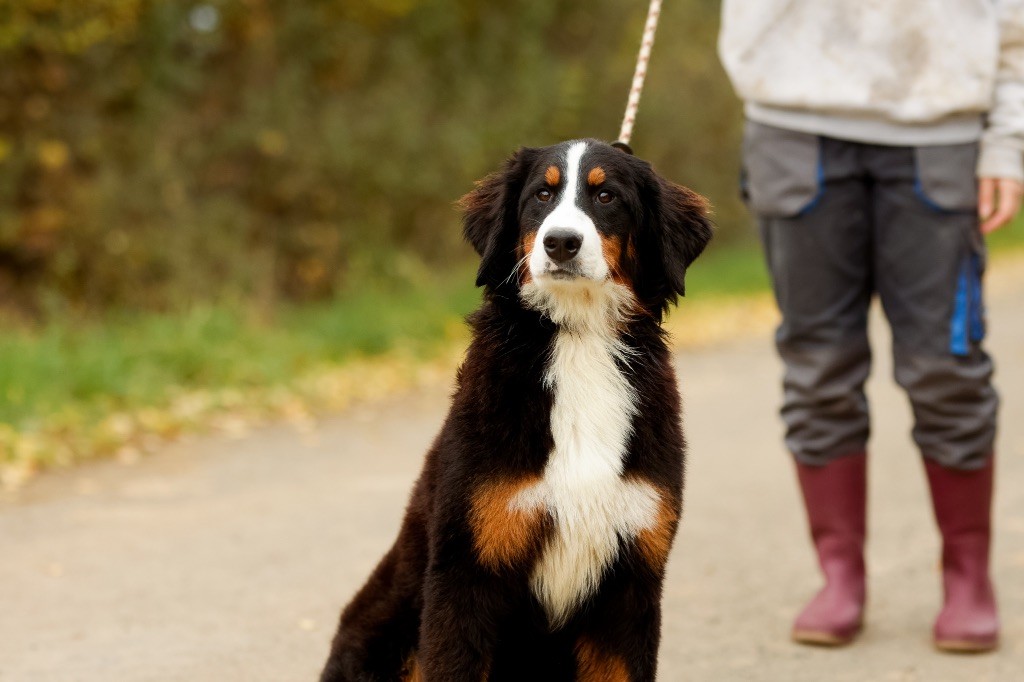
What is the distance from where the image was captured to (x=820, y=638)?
13.9 feet

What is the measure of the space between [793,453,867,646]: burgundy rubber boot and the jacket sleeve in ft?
3.41

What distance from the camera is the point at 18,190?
9.88 meters

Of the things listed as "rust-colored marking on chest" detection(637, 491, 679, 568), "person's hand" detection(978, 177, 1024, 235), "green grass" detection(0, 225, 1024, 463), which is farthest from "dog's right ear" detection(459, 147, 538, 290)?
"green grass" detection(0, 225, 1024, 463)

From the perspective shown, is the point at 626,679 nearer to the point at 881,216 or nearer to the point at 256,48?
the point at 881,216

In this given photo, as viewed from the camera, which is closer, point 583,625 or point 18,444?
point 583,625

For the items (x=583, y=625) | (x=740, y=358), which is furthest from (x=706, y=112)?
(x=583, y=625)

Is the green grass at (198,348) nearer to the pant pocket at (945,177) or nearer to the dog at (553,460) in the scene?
the dog at (553,460)

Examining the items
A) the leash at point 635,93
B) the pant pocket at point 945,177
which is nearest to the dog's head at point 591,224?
the leash at point 635,93

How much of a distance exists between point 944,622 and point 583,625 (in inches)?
63.3

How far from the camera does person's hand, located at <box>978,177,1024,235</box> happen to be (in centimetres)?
403

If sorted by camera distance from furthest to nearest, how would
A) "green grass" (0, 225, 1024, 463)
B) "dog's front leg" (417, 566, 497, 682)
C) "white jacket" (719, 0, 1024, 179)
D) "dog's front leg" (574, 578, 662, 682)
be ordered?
A: "green grass" (0, 225, 1024, 463), "white jacket" (719, 0, 1024, 179), "dog's front leg" (574, 578, 662, 682), "dog's front leg" (417, 566, 497, 682)

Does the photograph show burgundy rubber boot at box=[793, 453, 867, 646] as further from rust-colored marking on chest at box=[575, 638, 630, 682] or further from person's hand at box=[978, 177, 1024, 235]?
rust-colored marking on chest at box=[575, 638, 630, 682]

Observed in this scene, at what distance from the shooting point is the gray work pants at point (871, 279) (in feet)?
13.3

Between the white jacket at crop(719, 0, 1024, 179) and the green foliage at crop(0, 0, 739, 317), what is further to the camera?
the green foliage at crop(0, 0, 739, 317)
